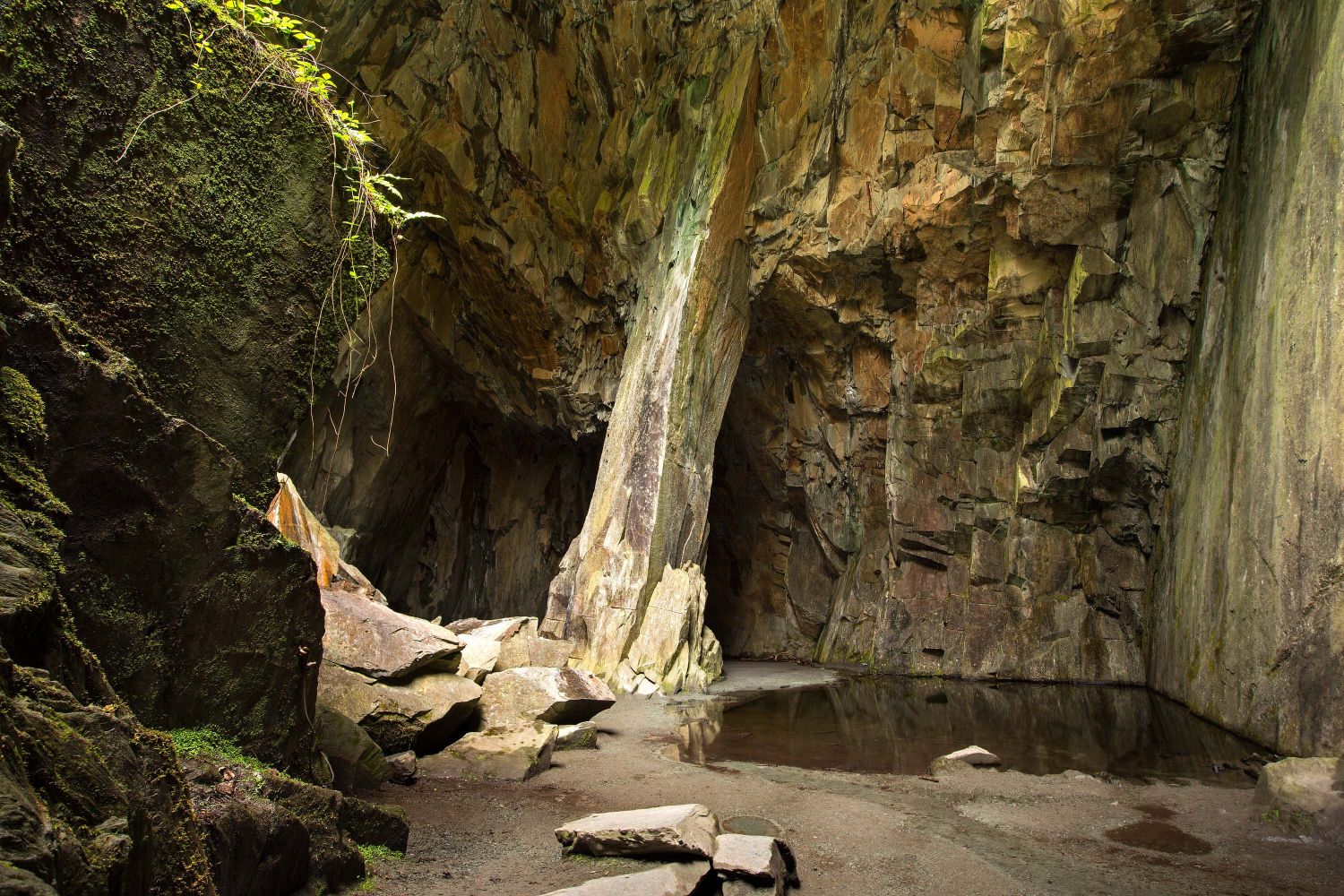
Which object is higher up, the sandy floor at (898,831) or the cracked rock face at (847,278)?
the cracked rock face at (847,278)

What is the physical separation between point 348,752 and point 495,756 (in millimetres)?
1585

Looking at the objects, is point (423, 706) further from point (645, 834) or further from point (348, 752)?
point (645, 834)

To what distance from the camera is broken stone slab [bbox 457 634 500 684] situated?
25.5 ft

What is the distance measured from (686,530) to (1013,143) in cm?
858

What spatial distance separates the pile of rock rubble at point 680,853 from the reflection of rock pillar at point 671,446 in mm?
7587

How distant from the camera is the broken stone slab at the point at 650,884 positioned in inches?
133

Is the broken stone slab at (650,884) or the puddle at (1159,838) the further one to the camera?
the puddle at (1159,838)

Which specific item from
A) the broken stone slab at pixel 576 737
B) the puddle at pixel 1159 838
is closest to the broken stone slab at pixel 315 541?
the broken stone slab at pixel 576 737

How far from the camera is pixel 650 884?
3.52 metres

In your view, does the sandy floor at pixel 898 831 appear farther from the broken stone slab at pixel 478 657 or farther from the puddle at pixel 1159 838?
the broken stone slab at pixel 478 657

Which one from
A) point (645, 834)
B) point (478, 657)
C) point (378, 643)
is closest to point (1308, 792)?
point (645, 834)

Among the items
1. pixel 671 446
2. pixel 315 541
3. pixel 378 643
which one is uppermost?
pixel 671 446

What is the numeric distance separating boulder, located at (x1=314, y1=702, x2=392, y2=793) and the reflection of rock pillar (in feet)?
22.2

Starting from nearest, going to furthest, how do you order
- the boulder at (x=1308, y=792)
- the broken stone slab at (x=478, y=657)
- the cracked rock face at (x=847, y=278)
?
the boulder at (x=1308, y=792) → the broken stone slab at (x=478, y=657) → the cracked rock face at (x=847, y=278)
